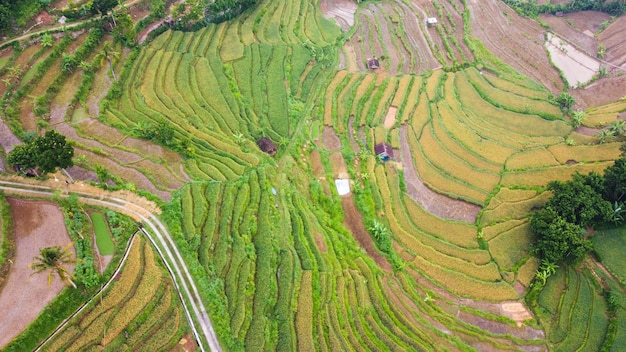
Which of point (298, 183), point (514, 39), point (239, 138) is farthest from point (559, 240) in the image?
point (514, 39)

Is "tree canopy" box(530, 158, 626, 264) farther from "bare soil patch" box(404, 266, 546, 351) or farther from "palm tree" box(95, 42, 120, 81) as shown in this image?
"palm tree" box(95, 42, 120, 81)

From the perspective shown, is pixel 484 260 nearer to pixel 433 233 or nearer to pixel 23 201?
pixel 433 233

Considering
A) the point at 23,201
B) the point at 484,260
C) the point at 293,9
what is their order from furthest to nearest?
the point at 293,9 → the point at 484,260 → the point at 23,201

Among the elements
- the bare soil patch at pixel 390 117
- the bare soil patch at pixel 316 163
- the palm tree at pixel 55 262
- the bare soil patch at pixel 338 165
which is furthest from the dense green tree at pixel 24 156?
the bare soil patch at pixel 390 117

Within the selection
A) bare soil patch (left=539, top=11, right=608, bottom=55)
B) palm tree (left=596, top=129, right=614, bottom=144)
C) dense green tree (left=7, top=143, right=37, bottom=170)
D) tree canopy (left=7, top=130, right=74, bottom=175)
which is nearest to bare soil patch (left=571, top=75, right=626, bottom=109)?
bare soil patch (left=539, top=11, right=608, bottom=55)

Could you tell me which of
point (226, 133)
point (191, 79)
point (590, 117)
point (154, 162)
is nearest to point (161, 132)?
point (154, 162)

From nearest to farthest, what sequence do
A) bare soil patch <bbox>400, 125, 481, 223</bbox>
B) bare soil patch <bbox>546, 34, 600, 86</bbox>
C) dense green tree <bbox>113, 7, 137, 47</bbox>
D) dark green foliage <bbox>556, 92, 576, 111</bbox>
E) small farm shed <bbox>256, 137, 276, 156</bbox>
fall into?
bare soil patch <bbox>400, 125, 481, 223</bbox>
small farm shed <bbox>256, 137, 276, 156</bbox>
dense green tree <bbox>113, 7, 137, 47</bbox>
dark green foliage <bbox>556, 92, 576, 111</bbox>
bare soil patch <bbox>546, 34, 600, 86</bbox>
